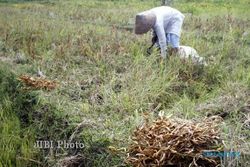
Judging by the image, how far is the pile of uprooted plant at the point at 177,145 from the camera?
2568mm

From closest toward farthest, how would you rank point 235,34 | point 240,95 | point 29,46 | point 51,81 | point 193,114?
1. point 193,114
2. point 240,95
3. point 51,81
4. point 29,46
5. point 235,34

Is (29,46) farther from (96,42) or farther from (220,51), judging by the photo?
(220,51)

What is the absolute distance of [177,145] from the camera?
2578mm

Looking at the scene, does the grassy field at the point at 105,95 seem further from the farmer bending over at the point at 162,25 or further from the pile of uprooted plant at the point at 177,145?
the farmer bending over at the point at 162,25

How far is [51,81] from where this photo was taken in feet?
15.0

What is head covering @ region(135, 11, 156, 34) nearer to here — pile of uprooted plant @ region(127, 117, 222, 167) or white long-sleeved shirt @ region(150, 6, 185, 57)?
white long-sleeved shirt @ region(150, 6, 185, 57)

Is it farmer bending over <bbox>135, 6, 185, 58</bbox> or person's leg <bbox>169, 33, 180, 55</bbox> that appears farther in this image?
person's leg <bbox>169, 33, 180, 55</bbox>

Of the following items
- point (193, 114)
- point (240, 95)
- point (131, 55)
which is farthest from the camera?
point (131, 55)

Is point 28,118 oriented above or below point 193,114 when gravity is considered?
below

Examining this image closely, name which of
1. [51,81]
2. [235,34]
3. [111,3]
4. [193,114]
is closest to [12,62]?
[51,81]

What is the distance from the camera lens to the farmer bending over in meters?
5.56

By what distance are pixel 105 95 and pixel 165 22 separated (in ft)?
7.19

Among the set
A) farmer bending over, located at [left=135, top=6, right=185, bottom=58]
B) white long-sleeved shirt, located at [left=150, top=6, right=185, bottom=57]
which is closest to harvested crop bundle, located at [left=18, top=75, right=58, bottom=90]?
farmer bending over, located at [left=135, top=6, right=185, bottom=58]

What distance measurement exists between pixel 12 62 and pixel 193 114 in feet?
10.4
